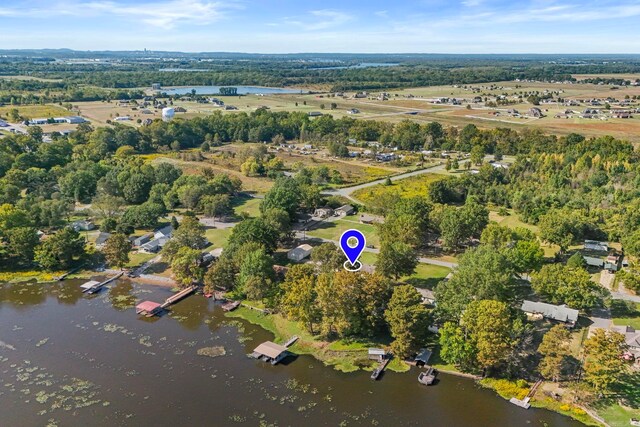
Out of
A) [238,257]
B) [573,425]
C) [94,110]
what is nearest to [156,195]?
[238,257]

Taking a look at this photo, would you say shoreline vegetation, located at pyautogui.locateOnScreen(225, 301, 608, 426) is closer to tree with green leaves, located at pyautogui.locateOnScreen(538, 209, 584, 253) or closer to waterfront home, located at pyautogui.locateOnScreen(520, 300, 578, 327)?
waterfront home, located at pyautogui.locateOnScreen(520, 300, 578, 327)

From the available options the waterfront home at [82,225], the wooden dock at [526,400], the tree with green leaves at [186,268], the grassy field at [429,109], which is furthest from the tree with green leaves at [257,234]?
the grassy field at [429,109]

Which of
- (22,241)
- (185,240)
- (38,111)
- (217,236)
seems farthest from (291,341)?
(38,111)

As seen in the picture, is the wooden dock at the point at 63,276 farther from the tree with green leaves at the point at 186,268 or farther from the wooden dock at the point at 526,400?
the wooden dock at the point at 526,400

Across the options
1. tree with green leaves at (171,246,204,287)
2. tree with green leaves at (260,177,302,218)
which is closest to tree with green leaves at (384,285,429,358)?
tree with green leaves at (171,246,204,287)

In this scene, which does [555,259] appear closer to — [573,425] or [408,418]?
[573,425]

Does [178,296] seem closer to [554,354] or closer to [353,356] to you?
A: [353,356]

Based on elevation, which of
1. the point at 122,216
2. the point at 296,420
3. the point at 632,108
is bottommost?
the point at 296,420
